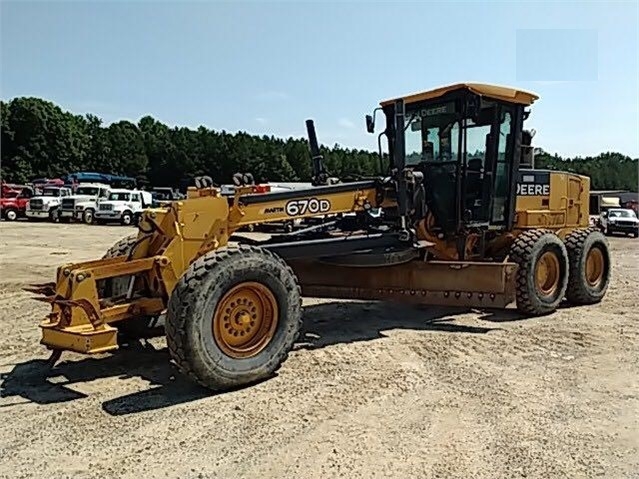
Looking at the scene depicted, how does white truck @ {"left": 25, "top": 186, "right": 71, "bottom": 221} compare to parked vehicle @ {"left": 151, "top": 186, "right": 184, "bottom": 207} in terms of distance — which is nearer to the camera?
parked vehicle @ {"left": 151, "top": 186, "right": 184, "bottom": 207}

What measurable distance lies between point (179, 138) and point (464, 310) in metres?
65.5

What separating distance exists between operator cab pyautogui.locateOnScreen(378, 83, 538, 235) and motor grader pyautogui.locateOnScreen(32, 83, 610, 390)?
0.06ft

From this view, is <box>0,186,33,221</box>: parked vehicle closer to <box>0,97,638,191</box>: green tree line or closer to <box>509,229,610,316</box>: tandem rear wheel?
<box>0,97,638,191</box>: green tree line

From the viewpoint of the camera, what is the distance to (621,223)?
30484 millimetres

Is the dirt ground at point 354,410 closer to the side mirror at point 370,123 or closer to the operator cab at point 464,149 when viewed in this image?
the operator cab at point 464,149

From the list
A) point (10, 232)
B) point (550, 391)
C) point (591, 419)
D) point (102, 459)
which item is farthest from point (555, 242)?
point (10, 232)

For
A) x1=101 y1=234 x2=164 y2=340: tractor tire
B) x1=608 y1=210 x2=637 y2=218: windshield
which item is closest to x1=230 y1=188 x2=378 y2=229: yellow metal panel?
x1=101 y1=234 x2=164 y2=340: tractor tire

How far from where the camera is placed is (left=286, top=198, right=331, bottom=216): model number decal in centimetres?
677

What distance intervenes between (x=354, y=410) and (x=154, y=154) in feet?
220

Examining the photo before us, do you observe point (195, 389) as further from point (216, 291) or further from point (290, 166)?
point (290, 166)

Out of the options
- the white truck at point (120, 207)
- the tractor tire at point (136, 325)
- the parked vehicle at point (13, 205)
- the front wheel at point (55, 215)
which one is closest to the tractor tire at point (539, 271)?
the tractor tire at point (136, 325)

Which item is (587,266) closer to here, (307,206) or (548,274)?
(548,274)

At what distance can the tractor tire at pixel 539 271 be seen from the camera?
28.1 ft

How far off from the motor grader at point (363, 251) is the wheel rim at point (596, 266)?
0.02 meters
